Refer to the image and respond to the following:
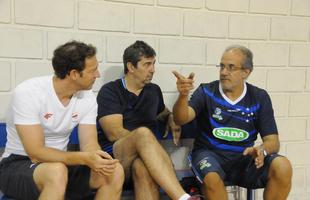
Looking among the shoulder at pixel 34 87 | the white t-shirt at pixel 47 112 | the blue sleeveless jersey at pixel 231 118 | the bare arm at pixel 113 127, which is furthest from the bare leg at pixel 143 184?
the shoulder at pixel 34 87

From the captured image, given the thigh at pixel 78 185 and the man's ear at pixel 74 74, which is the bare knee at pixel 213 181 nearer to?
the thigh at pixel 78 185

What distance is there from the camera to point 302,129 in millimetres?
2990

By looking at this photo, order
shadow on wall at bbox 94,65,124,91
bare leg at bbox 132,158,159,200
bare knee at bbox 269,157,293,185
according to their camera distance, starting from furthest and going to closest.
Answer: shadow on wall at bbox 94,65,124,91 < bare knee at bbox 269,157,293,185 < bare leg at bbox 132,158,159,200

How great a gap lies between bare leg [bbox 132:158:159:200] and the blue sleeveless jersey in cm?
47

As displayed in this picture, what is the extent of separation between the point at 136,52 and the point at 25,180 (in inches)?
36.8

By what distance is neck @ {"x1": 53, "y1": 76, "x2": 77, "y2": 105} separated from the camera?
1.93 m

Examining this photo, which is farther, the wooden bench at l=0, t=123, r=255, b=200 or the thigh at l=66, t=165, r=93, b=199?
the wooden bench at l=0, t=123, r=255, b=200

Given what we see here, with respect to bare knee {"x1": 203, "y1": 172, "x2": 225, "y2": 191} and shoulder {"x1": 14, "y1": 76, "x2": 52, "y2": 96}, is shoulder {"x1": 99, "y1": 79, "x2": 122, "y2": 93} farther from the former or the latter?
bare knee {"x1": 203, "y1": 172, "x2": 225, "y2": 191}

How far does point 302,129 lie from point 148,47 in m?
1.34

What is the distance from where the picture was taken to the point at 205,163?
7.13 feet

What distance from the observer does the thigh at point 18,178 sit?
177cm

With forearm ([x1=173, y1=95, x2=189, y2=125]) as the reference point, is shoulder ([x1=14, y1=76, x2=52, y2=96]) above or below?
above

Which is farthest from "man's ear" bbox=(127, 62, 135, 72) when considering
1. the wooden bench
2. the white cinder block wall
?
the wooden bench

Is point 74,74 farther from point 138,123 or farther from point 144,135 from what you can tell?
point 138,123
